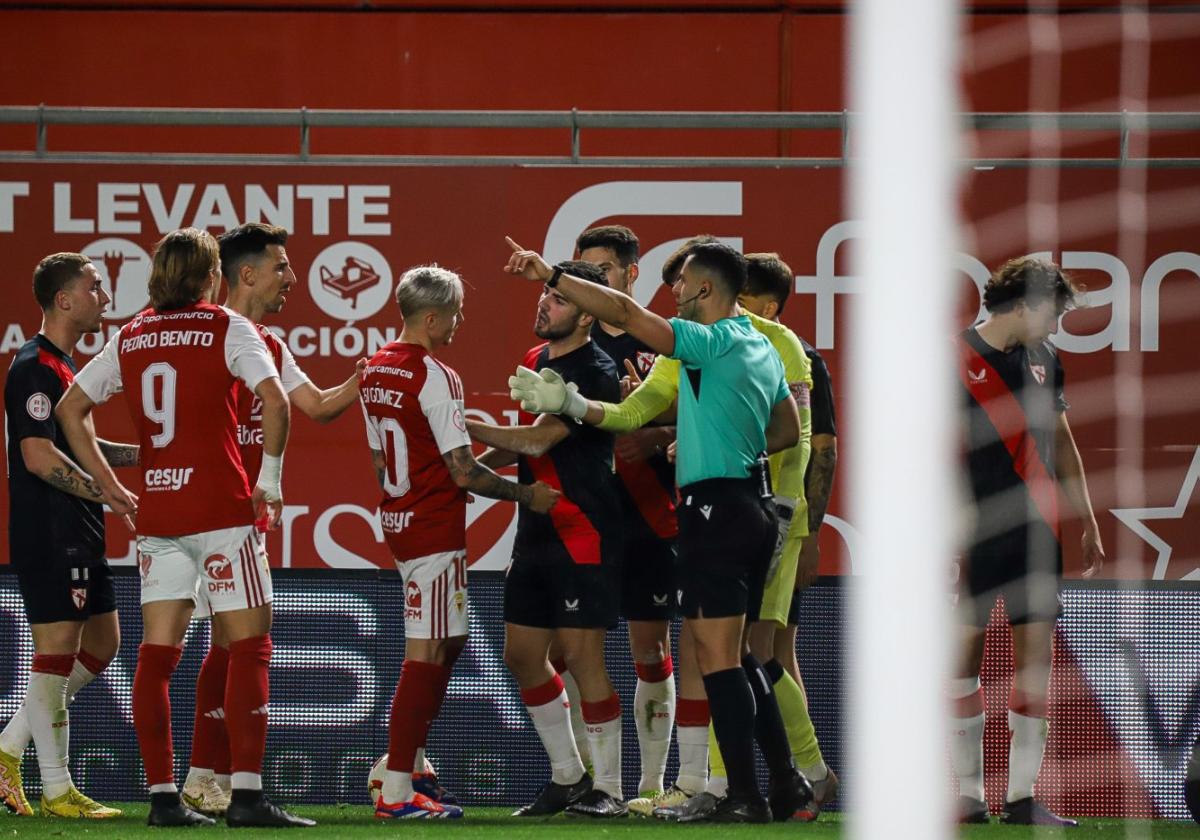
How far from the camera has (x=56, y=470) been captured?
17.9 ft

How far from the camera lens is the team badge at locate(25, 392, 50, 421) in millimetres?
5492

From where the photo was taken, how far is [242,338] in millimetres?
4902

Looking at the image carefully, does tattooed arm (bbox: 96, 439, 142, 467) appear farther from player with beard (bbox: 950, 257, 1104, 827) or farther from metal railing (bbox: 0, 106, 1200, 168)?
player with beard (bbox: 950, 257, 1104, 827)

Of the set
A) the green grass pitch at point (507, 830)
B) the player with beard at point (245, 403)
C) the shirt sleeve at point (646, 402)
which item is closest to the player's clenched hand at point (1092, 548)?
the green grass pitch at point (507, 830)

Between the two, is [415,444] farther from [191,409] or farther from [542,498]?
[191,409]

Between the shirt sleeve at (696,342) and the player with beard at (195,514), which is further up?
the shirt sleeve at (696,342)

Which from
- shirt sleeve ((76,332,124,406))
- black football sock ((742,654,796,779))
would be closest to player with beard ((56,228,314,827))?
shirt sleeve ((76,332,124,406))

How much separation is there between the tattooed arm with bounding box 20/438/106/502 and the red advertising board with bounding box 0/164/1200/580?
101 inches

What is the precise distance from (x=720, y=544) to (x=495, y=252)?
3.56 meters

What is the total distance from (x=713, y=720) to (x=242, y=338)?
1.81 m

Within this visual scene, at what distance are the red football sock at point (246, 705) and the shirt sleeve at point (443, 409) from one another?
84cm

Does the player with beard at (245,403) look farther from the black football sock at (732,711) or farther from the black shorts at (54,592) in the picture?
the black football sock at (732,711)

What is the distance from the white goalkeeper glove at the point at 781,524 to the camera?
5422 mm

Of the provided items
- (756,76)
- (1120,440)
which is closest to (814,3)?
(756,76)
